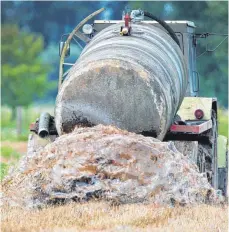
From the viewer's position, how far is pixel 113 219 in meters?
10.8

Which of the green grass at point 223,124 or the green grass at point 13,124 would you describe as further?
the green grass at point 223,124

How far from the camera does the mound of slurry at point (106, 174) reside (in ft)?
38.5

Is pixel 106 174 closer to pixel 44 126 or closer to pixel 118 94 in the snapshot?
pixel 118 94

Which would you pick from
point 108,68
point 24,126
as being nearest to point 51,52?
point 24,126

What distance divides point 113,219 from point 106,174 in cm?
108

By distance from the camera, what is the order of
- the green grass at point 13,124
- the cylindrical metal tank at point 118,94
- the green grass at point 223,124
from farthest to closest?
the green grass at point 223,124 < the green grass at point 13,124 < the cylindrical metal tank at point 118,94

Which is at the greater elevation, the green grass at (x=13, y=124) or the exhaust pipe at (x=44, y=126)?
the green grass at (x=13, y=124)

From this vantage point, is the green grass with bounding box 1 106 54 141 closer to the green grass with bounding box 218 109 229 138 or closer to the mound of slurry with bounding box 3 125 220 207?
the green grass with bounding box 218 109 229 138

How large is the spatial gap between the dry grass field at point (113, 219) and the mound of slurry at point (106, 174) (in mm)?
219

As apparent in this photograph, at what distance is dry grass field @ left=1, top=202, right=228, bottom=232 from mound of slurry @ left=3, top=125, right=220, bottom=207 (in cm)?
22

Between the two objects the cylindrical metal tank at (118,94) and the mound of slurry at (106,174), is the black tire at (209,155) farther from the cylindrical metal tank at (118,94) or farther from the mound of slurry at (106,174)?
the mound of slurry at (106,174)

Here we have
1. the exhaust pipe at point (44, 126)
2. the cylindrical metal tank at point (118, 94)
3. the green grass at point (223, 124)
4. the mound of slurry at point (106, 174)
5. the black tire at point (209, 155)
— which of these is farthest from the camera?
the green grass at point (223, 124)

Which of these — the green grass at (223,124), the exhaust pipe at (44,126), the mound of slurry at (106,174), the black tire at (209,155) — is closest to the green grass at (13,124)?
the green grass at (223,124)

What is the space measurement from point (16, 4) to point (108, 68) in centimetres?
5002
